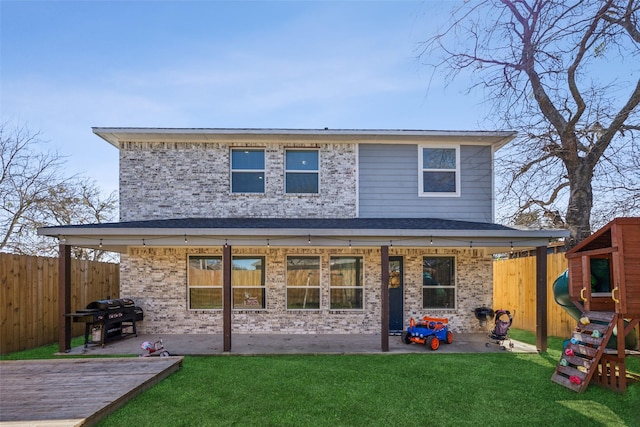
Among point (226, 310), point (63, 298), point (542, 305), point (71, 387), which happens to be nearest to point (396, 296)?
point (542, 305)

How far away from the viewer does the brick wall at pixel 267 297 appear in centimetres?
1002

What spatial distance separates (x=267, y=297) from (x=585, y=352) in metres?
7.07

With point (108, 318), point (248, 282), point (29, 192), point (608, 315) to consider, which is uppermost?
point (29, 192)

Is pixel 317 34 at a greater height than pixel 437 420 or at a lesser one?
greater

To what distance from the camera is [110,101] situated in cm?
1290

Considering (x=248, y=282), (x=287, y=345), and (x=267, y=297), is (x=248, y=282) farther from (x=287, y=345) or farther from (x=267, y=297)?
(x=287, y=345)

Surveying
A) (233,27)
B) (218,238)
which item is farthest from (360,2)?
(218,238)

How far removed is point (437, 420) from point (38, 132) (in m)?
17.8

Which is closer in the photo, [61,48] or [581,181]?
[581,181]

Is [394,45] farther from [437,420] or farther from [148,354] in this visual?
[148,354]

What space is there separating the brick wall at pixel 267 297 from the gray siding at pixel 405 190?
3.76 feet

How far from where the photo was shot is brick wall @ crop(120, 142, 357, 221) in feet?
33.3

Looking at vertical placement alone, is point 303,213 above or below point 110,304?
above

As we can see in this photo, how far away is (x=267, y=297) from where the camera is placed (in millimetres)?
10086
